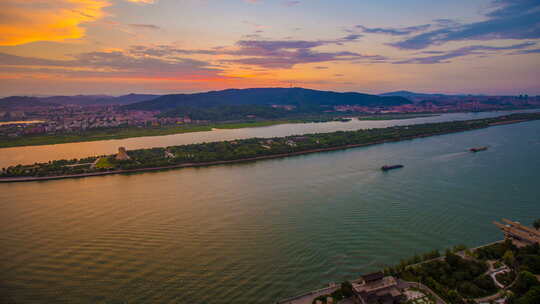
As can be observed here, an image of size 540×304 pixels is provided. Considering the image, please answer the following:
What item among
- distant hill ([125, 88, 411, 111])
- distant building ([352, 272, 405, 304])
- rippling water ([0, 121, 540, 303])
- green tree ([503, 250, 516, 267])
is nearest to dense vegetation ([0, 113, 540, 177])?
rippling water ([0, 121, 540, 303])

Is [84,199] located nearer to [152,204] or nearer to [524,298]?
[152,204]

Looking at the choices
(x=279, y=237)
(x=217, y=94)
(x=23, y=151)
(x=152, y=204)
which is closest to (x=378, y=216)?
Answer: (x=279, y=237)

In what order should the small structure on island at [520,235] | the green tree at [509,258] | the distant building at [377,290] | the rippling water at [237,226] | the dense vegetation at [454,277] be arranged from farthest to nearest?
the small structure on island at [520,235] < the rippling water at [237,226] < the green tree at [509,258] < the dense vegetation at [454,277] < the distant building at [377,290]

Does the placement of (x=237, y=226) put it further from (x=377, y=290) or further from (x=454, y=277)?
(x=454, y=277)

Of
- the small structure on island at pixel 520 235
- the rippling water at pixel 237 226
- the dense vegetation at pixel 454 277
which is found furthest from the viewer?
the small structure on island at pixel 520 235

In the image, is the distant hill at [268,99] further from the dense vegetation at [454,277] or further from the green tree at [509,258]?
the dense vegetation at [454,277]

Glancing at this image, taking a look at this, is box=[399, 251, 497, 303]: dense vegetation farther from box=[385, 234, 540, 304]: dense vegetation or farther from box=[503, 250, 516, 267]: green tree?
box=[503, 250, 516, 267]: green tree

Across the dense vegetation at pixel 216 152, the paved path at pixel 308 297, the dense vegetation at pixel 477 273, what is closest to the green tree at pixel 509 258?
the dense vegetation at pixel 477 273
